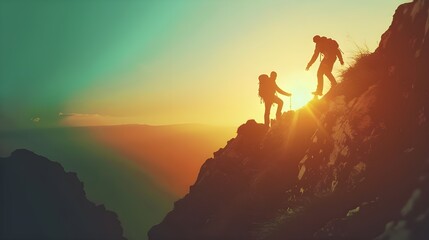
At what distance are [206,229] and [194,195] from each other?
19.0ft

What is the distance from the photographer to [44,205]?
146 metres

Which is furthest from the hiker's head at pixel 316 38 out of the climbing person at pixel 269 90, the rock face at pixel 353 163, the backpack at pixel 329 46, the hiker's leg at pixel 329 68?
the climbing person at pixel 269 90

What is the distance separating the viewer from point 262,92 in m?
19.5

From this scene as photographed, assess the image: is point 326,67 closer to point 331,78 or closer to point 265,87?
point 331,78

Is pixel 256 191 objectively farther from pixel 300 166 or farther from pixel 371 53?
pixel 371 53

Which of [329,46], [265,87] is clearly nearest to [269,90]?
[265,87]

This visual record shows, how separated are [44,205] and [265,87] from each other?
146 meters

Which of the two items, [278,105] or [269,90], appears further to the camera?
[278,105]

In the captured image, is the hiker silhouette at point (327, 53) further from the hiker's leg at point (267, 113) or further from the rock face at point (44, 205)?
the rock face at point (44, 205)

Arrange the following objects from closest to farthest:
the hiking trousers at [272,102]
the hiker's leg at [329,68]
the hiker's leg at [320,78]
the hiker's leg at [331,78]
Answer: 1. the hiker's leg at [331,78]
2. the hiker's leg at [329,68]
3. the hiker's leg at [320,78]
4. the hiking trousers at [272,102]

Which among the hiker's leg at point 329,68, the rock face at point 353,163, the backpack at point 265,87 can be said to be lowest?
the rock face at point 353,163

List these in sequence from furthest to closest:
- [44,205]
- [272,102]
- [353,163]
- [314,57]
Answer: [44,205]
[272,102]
[314,57]
[353,163]

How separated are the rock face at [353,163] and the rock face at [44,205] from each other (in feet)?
377

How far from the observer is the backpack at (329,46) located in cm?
1716
